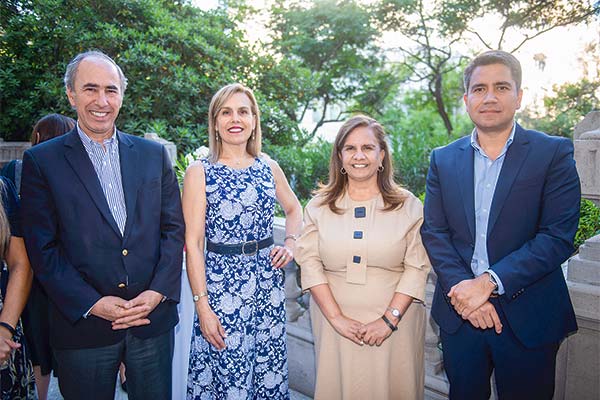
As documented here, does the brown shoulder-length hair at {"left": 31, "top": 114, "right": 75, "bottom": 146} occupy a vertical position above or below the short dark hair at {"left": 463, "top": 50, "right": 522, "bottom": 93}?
below

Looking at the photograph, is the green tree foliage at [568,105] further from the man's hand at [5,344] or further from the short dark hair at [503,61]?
the man's hand at [5,344]

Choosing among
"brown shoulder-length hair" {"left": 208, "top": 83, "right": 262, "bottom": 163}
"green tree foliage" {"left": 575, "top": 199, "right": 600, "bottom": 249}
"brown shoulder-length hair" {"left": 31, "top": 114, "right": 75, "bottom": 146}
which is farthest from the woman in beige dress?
"brown shoulder-length hair" {"left": 31, "top": 114, "right": 75, "bottom": 146}

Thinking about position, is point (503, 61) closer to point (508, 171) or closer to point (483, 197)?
point (508, 171)

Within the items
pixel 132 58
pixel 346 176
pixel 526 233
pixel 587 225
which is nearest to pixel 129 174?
pixel 346 176

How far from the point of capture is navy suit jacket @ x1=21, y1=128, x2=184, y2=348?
2229 mm

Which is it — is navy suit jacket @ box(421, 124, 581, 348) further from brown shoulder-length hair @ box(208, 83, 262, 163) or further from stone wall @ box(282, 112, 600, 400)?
brown shoulder-length hair @ box(208, 83, 262, 163)

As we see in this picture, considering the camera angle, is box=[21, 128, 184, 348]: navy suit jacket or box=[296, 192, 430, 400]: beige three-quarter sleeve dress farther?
box=[296, 192, 430, 400]: beige three-quarter sleeve dress

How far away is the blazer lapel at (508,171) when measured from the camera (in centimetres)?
222

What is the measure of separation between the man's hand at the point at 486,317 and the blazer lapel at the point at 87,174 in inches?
69.6

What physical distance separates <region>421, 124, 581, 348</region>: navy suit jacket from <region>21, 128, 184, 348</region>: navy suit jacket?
4.81 feet

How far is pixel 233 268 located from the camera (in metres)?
2.71

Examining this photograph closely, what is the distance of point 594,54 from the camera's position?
35.9 ft

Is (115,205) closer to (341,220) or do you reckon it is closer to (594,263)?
(341,220)

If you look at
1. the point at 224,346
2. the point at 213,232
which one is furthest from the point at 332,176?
the point at 224,346
